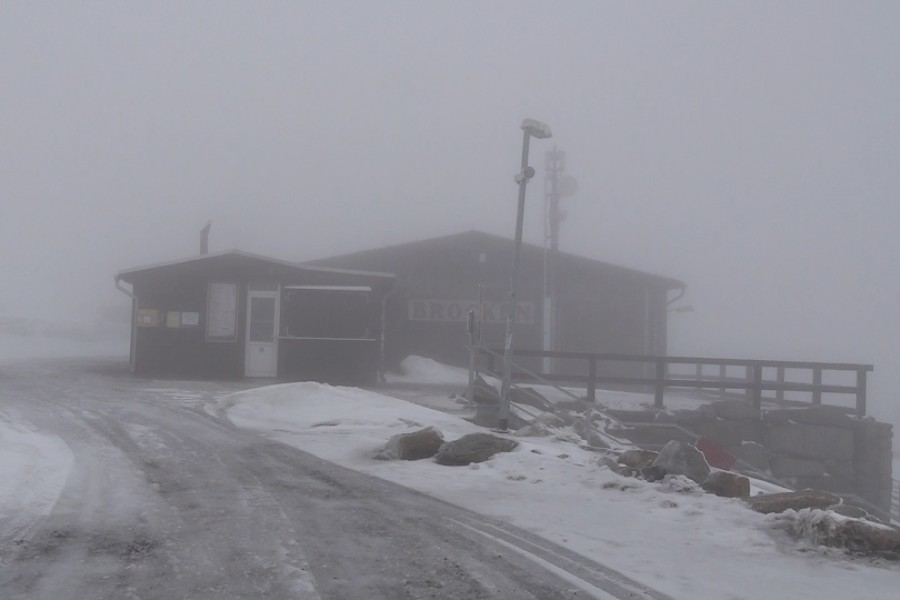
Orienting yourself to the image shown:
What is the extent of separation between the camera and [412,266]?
3116 cm

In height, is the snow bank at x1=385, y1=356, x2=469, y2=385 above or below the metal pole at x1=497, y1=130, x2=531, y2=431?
below

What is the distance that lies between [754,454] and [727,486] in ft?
27.9

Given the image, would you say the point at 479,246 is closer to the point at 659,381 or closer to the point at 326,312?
the point at 326,312

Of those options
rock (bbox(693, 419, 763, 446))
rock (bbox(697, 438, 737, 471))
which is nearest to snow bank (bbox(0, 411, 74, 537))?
rock (bbox(697, 438, 737, 471))

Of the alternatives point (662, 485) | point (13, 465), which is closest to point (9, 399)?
point (13, 465)

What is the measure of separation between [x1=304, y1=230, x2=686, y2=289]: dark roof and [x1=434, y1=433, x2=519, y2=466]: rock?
65.6 feet

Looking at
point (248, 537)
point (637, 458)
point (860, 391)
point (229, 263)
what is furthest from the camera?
point (229, 263)

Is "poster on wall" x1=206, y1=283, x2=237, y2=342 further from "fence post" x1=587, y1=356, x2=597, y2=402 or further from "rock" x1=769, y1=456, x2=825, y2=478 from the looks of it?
"rock" x1=769, y1=456, x2=825, y2=478

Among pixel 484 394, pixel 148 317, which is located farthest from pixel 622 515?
pixel 148 317

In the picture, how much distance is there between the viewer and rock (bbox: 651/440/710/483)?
933 cm

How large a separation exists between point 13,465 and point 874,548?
748 cm

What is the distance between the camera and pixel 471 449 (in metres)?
10.9

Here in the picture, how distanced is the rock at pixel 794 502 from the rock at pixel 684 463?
116 cm

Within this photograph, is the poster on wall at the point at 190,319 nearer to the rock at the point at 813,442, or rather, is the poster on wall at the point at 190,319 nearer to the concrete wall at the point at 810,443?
the concrete wall at the point at 810,443
